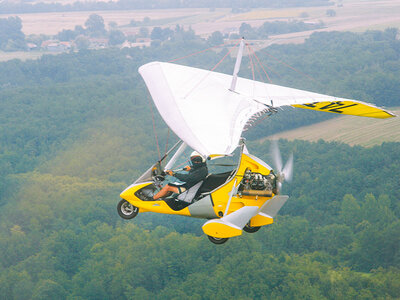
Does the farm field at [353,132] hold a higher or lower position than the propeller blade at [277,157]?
lower

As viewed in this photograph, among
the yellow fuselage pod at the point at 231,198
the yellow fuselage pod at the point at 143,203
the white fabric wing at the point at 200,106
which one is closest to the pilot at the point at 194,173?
the yellow fuselage pod at the point at 143,203

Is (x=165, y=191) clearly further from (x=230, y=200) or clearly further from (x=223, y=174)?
(x=230, y=200)

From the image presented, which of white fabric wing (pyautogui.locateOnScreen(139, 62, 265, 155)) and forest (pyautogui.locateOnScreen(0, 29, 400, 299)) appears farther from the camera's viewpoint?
forest (pyautogui.locateOnScreen(0, 29, 400, 299))

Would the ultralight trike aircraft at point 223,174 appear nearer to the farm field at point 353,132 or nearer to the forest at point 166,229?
the forest at point 166,229

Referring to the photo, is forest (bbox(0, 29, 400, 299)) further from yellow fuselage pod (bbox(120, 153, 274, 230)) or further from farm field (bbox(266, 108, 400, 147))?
yellow fuselage pod (bbox(120, 153, 274, 230))

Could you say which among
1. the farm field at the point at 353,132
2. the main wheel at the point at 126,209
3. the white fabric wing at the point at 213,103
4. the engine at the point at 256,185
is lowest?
the farm field at the point at 353,132

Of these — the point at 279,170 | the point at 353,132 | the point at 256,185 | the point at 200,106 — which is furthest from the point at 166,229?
the point at 256,185

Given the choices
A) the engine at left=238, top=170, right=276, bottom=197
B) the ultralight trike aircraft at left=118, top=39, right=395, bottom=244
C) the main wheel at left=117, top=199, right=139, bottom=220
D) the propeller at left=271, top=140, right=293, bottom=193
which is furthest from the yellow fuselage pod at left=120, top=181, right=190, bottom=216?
the propeller at left=271, top=140, right=293, bottom=193

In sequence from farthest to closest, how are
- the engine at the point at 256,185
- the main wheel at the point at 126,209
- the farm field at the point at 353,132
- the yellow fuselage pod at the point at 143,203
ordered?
the farm field at the point at 353,132, the main wheel at the point at 126,209, the yellow fuselage pod at the point at 143,203, the engine at the point at 256,185
